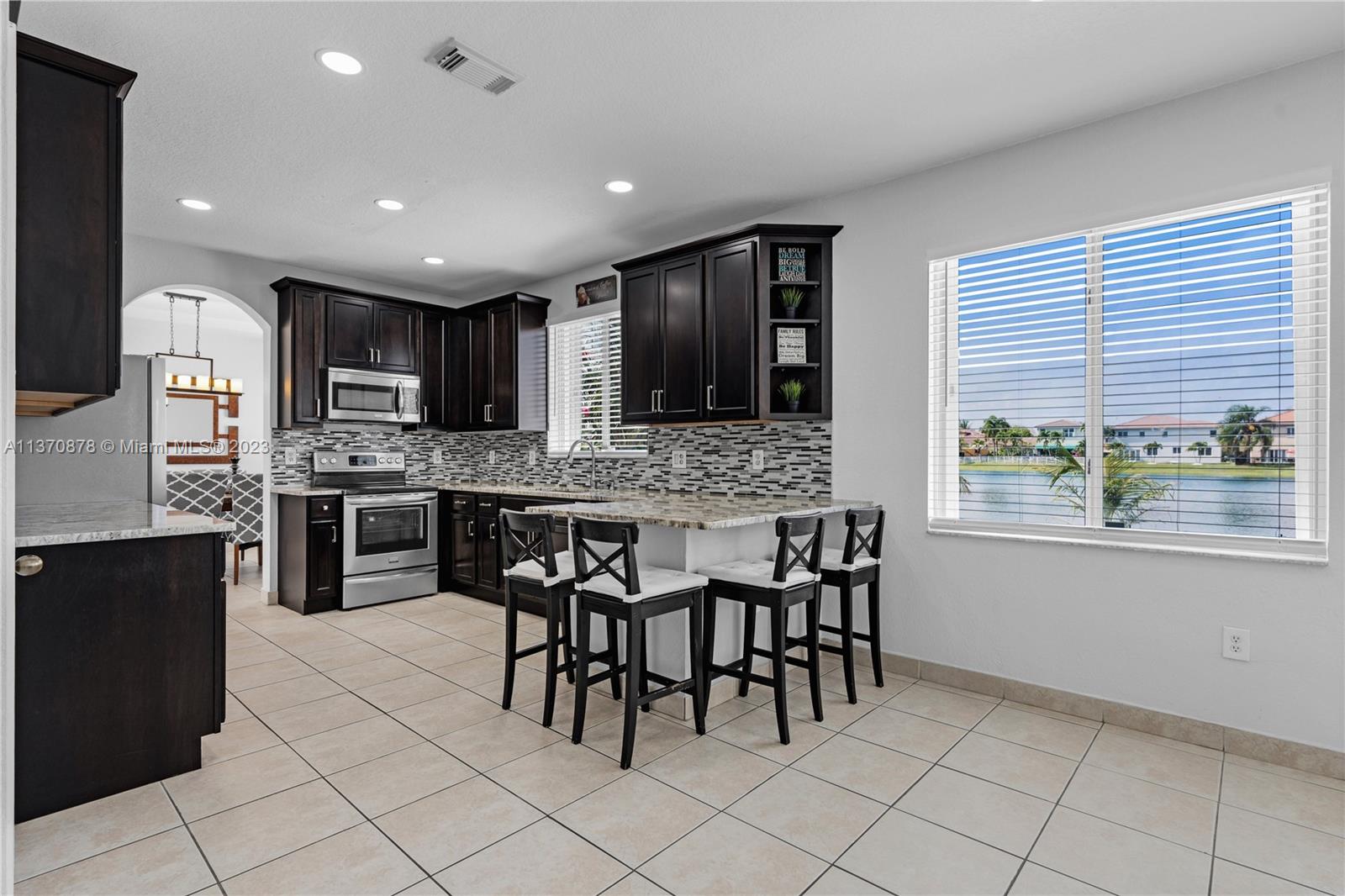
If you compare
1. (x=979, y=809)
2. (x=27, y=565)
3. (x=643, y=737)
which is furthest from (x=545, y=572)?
(x=979, y=809)

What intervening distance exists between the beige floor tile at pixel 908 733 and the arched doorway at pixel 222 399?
4.49 m

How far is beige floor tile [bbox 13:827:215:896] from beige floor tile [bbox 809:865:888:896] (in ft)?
5.23

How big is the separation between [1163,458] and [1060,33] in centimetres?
169

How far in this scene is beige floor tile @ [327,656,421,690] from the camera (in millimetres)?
3396

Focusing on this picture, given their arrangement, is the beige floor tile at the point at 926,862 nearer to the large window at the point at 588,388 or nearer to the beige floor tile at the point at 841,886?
the beige floor tile at the point at 841,886

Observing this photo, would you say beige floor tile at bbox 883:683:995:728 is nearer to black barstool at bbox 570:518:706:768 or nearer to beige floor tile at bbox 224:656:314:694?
black barstool at bbox 570:518:706:768

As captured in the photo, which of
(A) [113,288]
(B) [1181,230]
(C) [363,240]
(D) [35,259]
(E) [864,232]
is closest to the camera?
(D) [35,259]

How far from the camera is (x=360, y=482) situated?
5598mm

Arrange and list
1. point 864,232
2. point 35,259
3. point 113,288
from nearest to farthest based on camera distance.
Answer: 1. point 35,259
2. point 113,288
3. point 864,232

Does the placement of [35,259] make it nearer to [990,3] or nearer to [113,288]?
[113,288]

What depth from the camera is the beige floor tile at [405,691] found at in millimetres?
3121

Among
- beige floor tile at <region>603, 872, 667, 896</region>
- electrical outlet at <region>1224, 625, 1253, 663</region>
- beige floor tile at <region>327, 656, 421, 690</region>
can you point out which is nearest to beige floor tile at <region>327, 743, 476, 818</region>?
beige floor tile at <region>603, 872, 667, 896</region>

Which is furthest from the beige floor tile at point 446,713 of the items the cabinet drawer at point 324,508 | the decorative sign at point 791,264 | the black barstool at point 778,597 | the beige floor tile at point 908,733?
the decorative sign at point 791,264

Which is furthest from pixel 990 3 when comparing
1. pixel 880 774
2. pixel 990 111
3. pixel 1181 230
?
pixel 880 774
